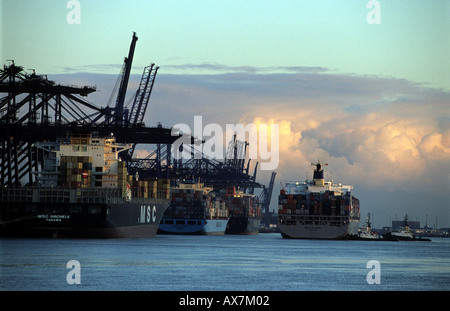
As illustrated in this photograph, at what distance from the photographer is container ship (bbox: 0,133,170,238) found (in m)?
75.6

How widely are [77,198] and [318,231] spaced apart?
2028 inches

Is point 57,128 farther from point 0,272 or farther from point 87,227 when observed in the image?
point 0,272

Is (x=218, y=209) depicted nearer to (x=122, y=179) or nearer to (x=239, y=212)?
(x=239, y=212)

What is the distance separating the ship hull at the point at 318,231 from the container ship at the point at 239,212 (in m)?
50.9

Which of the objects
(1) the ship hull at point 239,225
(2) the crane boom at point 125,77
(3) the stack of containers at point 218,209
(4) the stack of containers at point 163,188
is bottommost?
(1) the ship hull at point 239,225

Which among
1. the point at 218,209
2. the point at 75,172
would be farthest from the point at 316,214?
the point at 75,172

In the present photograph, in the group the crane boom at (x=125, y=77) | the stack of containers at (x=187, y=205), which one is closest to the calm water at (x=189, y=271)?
the crane boom at (x=125, y=77)

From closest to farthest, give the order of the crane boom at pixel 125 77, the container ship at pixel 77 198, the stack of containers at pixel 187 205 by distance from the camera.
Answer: the container ship at pixel 77 198 → the crane boom at pixel 125 77 → the stack of containers at pixel 187 205

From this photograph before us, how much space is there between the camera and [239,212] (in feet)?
579

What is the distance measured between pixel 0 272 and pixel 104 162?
127ft

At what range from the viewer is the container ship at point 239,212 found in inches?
6850

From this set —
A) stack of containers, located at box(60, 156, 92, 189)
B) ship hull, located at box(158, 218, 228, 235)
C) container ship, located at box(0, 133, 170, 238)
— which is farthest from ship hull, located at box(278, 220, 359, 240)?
stack of containers, located at box(60, 156, 92, 189)

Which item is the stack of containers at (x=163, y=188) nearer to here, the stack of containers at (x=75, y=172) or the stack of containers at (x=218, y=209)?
the stack of containers at (x=75, y=172)
